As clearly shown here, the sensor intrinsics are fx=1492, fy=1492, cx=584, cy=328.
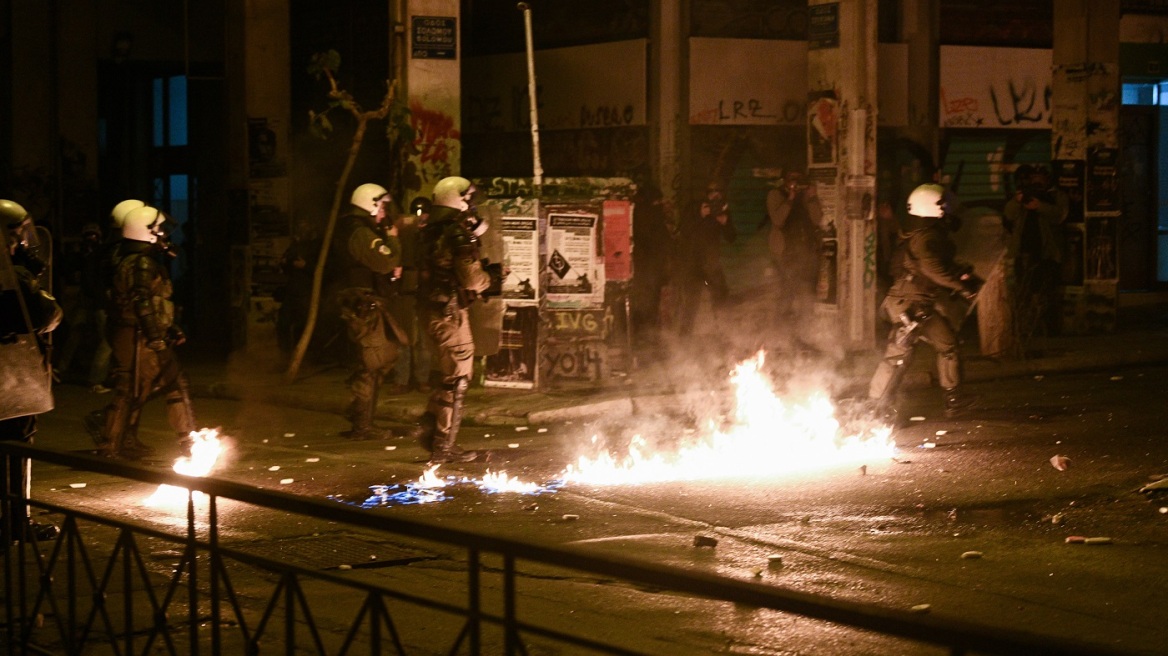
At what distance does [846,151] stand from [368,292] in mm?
6615

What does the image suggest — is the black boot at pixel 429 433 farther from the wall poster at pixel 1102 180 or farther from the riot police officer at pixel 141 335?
the wall poster at pixel 1102 180

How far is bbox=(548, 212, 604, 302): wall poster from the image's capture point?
1424cm

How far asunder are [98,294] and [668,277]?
6511 mm

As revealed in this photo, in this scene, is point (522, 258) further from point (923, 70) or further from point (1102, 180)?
point (923, 70)

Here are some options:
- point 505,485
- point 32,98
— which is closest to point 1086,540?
point 505,485

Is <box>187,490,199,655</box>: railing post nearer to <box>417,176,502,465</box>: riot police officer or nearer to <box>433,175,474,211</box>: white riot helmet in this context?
<box>417,176,502,465</box>: riot police officer

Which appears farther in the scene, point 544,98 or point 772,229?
point 544,98

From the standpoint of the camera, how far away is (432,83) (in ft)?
49.7

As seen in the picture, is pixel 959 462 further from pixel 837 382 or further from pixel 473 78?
pixel 473 78

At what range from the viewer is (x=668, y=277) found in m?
17.9

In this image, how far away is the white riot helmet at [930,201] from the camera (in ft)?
38.4

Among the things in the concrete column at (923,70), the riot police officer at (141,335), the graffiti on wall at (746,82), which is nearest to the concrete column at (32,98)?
the graffiti on wall at (746,82)

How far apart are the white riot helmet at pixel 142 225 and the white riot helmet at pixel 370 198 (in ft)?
5.49

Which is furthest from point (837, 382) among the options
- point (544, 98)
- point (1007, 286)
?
point (544, 98)
